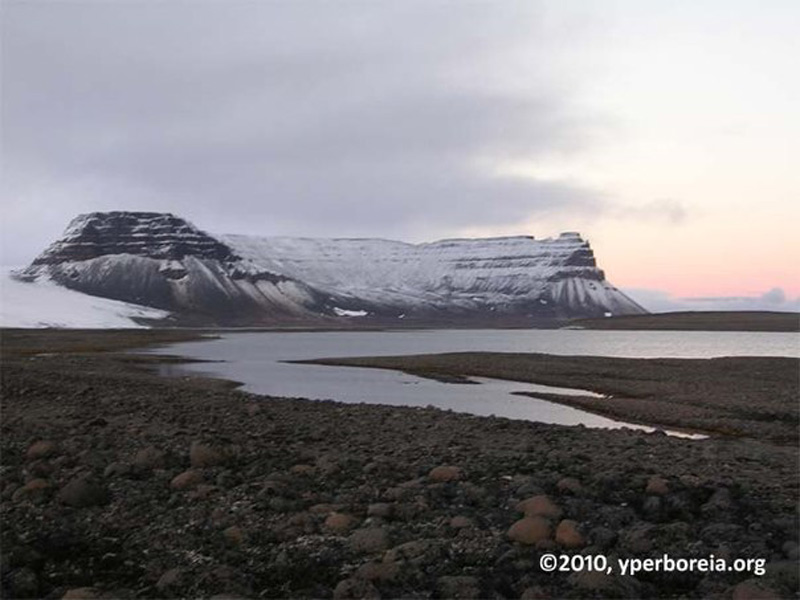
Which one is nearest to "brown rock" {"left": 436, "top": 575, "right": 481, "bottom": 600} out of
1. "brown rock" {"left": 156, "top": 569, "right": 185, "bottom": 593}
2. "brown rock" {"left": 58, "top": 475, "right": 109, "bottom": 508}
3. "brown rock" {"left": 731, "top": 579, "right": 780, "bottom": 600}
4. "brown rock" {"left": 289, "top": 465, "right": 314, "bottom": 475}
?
"brown rock" {"left": 731, "top": 579, "right": 780, "bottom": 600}

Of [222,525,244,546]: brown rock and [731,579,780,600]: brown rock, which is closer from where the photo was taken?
[731,579,780,600]: brown rock

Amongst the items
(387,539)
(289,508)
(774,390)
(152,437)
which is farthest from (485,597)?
(774,390)

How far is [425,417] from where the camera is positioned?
72.9 feet

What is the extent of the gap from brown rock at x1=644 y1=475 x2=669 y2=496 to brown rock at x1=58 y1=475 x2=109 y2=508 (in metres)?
8.17

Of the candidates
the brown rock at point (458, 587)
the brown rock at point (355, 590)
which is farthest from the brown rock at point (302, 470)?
the brown rock at point (458, 587)

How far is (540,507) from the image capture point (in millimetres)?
9867

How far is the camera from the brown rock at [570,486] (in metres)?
10.8

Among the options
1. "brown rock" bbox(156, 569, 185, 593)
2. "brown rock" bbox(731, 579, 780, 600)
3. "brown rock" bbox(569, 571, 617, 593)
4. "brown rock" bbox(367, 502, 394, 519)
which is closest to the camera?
"brown rock" bbox(731, 579, 780, 600)

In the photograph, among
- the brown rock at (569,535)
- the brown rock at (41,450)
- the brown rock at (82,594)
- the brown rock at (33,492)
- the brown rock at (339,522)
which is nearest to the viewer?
the brown rock at (82,594)

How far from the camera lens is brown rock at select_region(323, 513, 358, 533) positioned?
959 cm

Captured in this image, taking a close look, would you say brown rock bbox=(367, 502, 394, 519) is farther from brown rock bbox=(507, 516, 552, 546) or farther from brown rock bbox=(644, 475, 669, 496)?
brown rock bbox=(644, 475, 669, 496)

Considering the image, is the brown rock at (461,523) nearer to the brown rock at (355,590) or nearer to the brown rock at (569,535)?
the brown rock at (569,535)

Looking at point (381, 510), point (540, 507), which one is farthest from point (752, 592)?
point (381, 510)

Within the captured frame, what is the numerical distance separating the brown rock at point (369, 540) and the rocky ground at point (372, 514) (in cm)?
2
